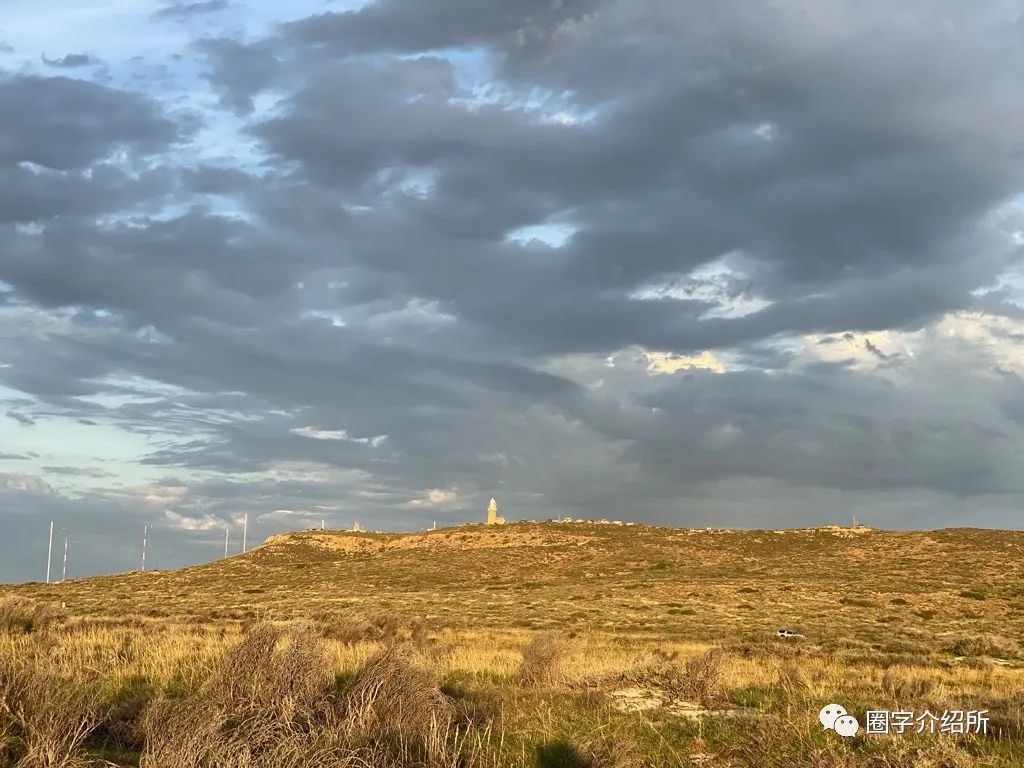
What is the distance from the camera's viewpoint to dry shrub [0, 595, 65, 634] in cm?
2209

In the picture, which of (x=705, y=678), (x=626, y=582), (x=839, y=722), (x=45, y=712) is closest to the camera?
(x=45, y=712)

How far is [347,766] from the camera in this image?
7062 millimetres

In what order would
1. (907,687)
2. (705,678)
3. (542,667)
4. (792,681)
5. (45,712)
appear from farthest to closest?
1. (792,681)
2. (907,687)
3. (542,667)
4. (705,678)
5. (45,712)

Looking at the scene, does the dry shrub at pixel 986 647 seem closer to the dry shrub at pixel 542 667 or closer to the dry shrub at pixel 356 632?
the dry shrub at pixel 542 667

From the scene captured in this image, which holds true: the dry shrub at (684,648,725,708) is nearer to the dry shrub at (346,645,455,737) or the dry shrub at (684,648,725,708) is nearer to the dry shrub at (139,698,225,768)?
the dry shrub at (346,645,455,737)

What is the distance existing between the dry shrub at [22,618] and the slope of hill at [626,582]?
41.5ft

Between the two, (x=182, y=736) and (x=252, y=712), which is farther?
(x=252, y=712)

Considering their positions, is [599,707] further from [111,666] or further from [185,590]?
[185,590]

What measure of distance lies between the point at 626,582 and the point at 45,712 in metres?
57.4

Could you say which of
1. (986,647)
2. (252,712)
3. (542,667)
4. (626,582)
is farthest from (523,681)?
(626,582)

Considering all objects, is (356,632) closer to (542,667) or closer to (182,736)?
(542,667)

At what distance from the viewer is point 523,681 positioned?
15.7 m

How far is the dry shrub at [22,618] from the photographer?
22094 mm

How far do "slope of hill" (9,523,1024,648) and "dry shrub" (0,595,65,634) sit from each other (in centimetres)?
1264
